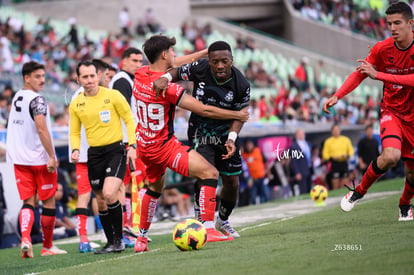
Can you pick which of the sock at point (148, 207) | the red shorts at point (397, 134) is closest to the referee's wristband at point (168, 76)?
the sock at point (148, 207)

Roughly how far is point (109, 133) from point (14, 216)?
5239 millimetres

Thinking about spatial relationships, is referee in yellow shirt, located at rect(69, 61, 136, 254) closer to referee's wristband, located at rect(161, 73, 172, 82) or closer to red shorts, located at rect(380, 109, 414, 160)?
referee's wristband, located at rect(161, 73, 172, 82)

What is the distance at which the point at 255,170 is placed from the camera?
63.4ft

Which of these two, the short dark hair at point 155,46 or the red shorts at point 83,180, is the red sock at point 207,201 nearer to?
the short dark hair at point 155,46

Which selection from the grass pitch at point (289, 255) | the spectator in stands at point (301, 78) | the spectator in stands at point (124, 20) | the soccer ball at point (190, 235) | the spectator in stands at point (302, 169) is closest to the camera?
the grass pitch at point (289, 255)

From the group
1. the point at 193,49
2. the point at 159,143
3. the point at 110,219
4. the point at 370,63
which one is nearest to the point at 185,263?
the point at 159,143

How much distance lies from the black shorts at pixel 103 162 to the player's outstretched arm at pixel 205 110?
1740mm

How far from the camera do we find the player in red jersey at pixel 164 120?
8.11 m

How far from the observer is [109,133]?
9.57m

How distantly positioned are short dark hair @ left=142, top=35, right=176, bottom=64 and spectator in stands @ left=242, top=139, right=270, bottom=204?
33.8 ft

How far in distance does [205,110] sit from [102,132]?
1.94 meters

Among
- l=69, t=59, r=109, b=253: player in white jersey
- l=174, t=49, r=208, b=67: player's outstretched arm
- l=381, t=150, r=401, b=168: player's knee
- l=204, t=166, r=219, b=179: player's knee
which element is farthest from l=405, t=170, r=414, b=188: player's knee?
l=69, t=59, r=109, b=253: player in white jersey

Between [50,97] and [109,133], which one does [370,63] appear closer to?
[109,133]

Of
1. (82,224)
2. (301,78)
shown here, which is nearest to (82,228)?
(82,224)
